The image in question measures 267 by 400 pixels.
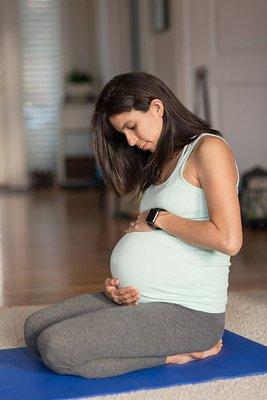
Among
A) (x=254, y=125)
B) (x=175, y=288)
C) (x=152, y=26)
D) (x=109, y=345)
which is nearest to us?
(x=109, y=345)

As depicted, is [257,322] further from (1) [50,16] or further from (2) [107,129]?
(1) [50,16]

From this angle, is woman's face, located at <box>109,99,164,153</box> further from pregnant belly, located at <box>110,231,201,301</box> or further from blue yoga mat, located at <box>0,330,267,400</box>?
blue yoga mat, located at <box>0,330,267,400</box>

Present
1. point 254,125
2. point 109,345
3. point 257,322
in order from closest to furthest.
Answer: point 109,345 < point 257,322 < point 254,125

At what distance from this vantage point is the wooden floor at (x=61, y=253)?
3.50 metres

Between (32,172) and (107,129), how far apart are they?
277 inches

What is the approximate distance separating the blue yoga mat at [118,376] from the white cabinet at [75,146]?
22.2 ft

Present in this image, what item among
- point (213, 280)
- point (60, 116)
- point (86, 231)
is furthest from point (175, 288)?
point (60, 116)

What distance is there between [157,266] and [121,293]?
0.40 ft

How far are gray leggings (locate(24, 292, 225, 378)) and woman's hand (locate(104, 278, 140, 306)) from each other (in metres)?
0.03

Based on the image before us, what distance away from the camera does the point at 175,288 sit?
2.15m

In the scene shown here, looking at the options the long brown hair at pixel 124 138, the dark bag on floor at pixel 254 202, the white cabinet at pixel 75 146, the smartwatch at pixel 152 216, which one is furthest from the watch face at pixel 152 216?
the white cabinet at pixel 75 146

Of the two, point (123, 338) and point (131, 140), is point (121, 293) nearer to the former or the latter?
point (123, 338)

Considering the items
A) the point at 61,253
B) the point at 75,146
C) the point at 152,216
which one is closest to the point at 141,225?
the point at 152,216

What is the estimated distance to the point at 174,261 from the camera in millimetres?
2156
